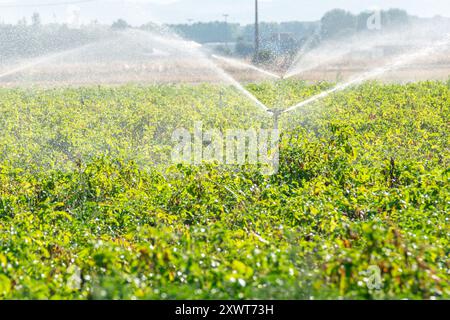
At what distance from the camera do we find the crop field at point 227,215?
4625 millimetres

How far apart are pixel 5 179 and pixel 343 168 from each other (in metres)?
3.63

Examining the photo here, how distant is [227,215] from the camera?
22.1 feet

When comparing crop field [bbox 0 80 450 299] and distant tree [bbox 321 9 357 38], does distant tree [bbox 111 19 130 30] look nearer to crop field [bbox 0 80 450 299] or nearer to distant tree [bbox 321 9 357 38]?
crop field [bbox 0 80 450 299]

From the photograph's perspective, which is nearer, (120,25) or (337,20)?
(120,25)

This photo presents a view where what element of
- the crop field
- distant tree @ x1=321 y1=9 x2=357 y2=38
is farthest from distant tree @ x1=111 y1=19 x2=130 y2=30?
distant tree @ x1=321 y1=9 x2=357 y2=38

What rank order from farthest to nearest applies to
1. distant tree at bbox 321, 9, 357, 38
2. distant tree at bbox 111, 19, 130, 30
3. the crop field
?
distant tree at bbox 321, 9, 357, 38
distant tree at bbox 111, 19, 130, 30
the crop field

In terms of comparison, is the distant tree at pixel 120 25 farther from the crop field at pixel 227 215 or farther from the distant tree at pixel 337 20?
the distant tree at pixel 337 20

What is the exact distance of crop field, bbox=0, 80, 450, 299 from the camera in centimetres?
462

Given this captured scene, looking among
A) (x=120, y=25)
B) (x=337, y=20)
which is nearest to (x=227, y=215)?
(x=120, y=25)

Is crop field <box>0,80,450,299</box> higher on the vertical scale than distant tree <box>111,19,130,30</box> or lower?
lower

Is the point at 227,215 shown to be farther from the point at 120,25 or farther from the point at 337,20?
the point at 337,20

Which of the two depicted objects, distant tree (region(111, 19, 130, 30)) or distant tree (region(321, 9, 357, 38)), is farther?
distant tree (region(321, 9, 357, 38))

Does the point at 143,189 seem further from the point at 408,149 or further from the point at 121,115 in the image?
the point at 121,115

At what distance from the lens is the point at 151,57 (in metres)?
38.9
